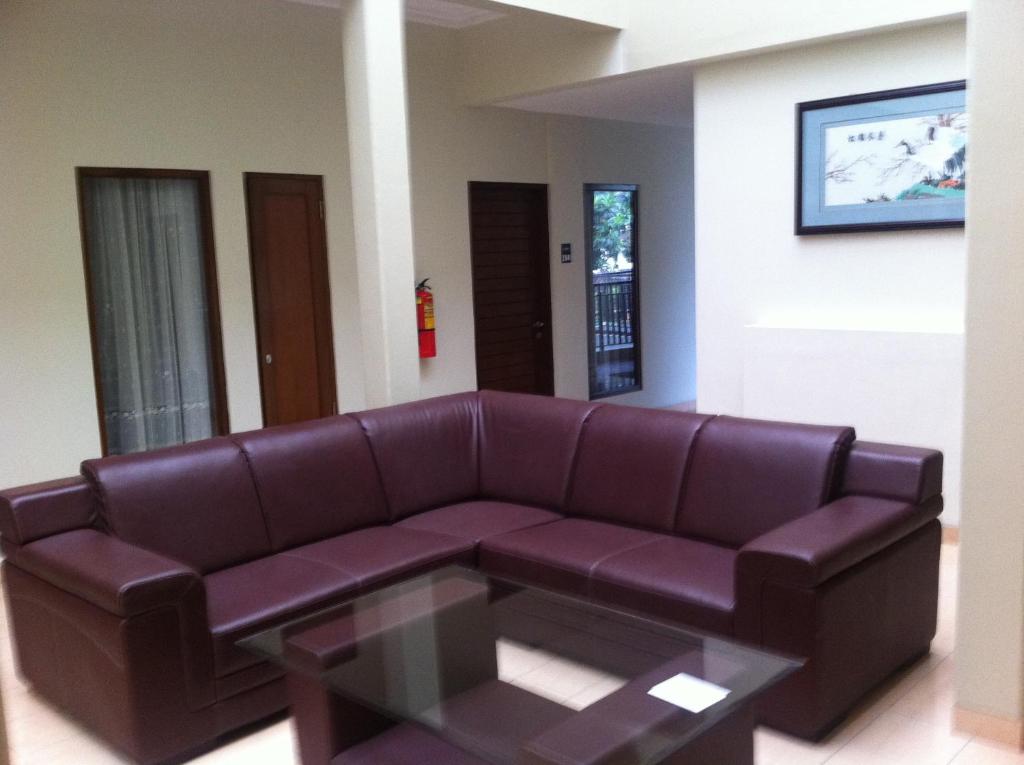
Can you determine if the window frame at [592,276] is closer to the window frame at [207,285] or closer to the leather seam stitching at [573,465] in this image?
the window frame at [207,285]

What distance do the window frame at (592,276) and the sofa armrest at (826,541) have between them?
4702mm

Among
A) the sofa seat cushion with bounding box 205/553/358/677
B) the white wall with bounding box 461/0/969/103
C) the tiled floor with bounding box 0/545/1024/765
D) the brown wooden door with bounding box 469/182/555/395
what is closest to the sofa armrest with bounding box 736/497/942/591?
the tiled floor with bounding box 0/545/1024/765

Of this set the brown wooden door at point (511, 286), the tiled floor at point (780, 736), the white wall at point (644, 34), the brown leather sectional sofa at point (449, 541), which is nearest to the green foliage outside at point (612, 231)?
the brown wooden door at point (511, 286)

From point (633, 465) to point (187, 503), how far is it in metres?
1.66

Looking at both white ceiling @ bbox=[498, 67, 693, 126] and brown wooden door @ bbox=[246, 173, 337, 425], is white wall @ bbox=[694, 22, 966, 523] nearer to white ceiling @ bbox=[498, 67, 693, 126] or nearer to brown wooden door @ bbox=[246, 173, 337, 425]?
white ceiling @ bbox=[498, 67, 693, 126]

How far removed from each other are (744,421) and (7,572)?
8.58 feet

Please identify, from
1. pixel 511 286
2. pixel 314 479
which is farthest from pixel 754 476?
pixel 511 286

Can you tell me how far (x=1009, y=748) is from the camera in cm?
256

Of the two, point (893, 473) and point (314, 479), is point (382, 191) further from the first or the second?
point (893, 473)

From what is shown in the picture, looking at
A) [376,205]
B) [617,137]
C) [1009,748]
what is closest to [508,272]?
[617,137]

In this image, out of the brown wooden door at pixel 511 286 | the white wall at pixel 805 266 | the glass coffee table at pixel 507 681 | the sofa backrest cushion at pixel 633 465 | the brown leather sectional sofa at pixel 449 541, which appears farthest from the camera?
the brown wooden door at pixel 511 286

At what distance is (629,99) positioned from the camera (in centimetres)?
643

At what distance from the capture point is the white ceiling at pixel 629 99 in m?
5.71

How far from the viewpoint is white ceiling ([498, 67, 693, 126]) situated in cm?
571
